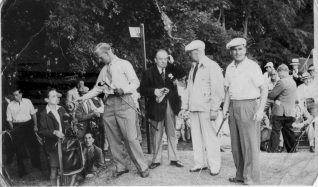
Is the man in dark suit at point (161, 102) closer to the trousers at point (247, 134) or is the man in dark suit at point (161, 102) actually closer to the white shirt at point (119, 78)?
the white shirt at point (119, 78)

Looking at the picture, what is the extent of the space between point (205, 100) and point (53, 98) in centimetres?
122

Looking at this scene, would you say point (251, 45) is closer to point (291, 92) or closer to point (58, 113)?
point (291, 92)

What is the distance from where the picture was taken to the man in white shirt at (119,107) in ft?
15.2

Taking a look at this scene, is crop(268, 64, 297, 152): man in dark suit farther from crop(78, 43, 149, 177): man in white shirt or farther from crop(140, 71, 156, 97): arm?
crop(78, 43, 149, 177): man in white shirt

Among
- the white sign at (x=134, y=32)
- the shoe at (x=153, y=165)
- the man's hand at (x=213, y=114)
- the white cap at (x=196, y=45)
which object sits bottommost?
the shoe at (x=153, y=165)

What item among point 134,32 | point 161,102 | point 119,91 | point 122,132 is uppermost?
point 134,32

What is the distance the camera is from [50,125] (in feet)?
15.1

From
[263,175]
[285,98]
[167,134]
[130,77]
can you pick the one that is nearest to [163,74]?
[130,77]

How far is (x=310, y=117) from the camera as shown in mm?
4648

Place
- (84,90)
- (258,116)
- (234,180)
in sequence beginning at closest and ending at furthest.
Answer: (258,116) < (234,180) < (84,90)

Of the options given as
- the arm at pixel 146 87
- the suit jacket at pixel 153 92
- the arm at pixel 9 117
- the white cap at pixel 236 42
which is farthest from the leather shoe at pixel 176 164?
the arm at pixel 9 117

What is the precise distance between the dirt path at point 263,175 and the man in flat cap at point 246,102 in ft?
0.43

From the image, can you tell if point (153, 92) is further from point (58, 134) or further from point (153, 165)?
point (58, 134)

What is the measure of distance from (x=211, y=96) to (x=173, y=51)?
1.56 ft
